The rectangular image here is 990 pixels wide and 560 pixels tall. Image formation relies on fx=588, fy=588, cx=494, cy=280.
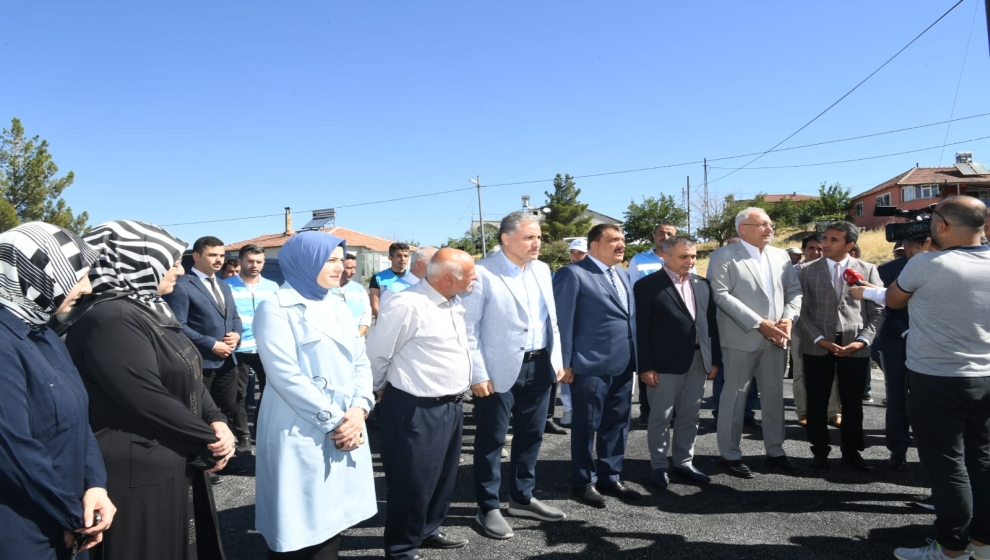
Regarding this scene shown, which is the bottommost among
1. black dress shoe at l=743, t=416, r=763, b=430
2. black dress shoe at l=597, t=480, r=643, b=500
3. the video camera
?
black dress shoe at l=743, t=416, r=763, b=430

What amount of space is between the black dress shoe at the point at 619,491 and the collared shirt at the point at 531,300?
1233 millimetres

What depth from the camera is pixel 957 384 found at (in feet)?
10.3

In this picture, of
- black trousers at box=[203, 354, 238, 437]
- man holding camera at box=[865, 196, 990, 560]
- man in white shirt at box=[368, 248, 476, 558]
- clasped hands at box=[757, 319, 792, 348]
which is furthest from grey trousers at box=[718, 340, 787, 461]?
black trousers at box=[203, 354, 238, 437]

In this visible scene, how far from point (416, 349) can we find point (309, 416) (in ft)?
2.83

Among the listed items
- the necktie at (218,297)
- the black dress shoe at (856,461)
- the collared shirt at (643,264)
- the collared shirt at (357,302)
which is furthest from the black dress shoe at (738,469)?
the necktie at (218,297)

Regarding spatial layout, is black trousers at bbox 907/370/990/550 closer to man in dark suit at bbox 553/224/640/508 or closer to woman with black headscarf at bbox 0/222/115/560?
man in dark suit at bbox 553/224/640/508

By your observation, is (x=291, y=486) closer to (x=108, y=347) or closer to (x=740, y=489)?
(x=108, y=347)

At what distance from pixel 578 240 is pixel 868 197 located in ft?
185

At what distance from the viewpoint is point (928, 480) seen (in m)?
3.37

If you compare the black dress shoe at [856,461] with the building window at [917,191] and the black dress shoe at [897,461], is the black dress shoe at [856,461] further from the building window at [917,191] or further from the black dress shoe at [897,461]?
the building window at [917,191]

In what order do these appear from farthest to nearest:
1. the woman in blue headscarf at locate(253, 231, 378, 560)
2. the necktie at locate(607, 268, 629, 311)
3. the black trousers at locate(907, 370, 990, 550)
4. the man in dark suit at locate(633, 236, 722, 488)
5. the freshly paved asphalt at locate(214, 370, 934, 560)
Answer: the man in dark suit at locate(633, 236, 722, 488)
the necktie at locate(607, 268, 629, 311)
the freshly paved asphalt at locate(214, 370, 934, 560)
the black trousers at locate(907, 370, 990, 550)
the woman in blue headscarf at locate(253, 231, 378, 560)

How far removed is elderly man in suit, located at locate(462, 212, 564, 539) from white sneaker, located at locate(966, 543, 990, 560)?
2322mm

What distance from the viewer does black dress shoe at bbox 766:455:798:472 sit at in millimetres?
4879

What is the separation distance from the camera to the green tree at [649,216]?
48.4 metres
